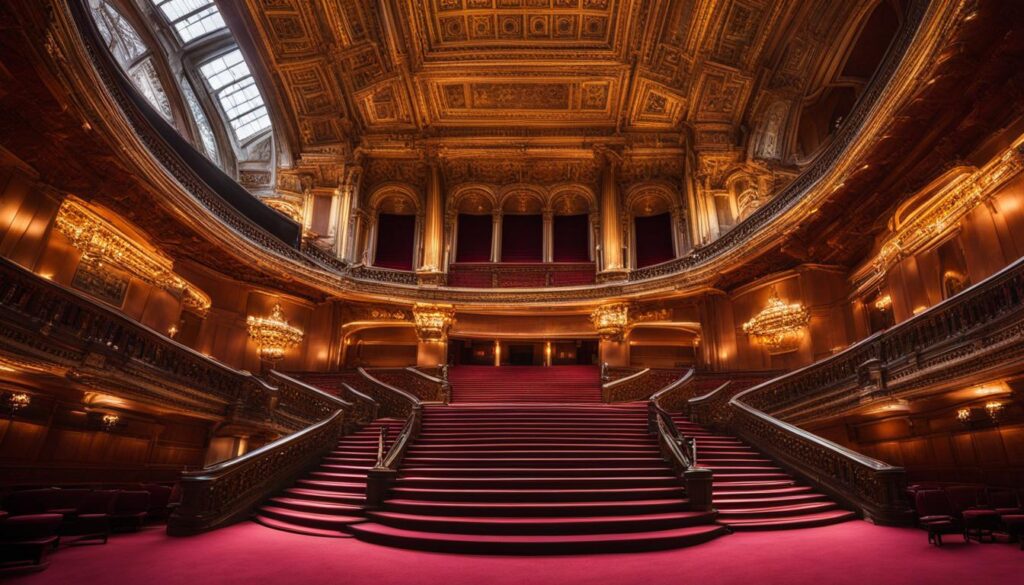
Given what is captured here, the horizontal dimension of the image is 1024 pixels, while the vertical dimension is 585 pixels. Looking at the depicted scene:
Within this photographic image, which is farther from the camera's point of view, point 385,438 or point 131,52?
point 131,52

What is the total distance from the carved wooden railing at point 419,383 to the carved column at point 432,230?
493 cm

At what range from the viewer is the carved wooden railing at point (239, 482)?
5730mm

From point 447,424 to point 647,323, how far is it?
9041 millimetres

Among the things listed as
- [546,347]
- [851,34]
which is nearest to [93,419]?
[546,347]

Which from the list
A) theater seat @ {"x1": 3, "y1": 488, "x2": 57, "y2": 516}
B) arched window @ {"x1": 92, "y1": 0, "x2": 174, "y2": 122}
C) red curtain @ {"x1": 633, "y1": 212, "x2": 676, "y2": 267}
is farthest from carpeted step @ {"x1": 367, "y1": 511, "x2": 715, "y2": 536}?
red curtain @ {"x1": 633, "y1": 212, "x2": 676, "y2": 267}

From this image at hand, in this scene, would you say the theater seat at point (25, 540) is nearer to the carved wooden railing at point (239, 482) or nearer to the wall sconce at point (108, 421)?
the carved wooden railing at point (239, 482)

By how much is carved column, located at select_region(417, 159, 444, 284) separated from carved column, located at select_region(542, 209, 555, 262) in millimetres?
3950

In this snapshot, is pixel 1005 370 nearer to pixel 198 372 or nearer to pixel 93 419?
pixel 198 372

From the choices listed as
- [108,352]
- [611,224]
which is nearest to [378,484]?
[108,352]

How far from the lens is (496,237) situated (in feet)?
64.8

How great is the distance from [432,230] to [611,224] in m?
6.50

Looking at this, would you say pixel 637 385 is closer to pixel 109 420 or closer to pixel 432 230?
pixel 432 230

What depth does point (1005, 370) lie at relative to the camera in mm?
5812

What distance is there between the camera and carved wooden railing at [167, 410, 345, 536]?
18.8ft
